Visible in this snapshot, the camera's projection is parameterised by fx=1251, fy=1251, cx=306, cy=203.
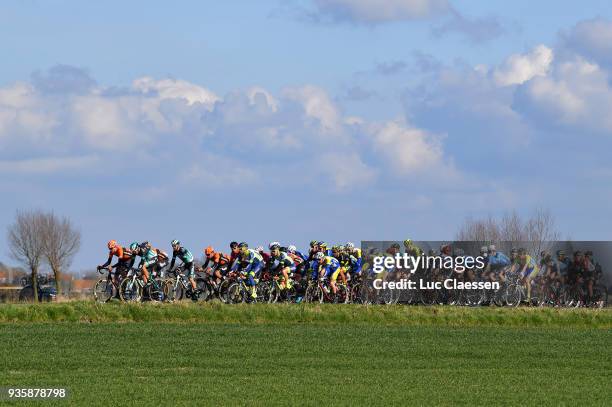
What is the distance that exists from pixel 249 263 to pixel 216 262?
107 centimetres

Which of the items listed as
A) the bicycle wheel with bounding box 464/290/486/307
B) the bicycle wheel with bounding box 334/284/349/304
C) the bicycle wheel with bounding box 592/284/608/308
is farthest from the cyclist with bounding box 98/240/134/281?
the bicycle wheel with bounding box 592/284/608/308

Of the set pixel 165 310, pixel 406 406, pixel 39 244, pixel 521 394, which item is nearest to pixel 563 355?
pixel 521 394

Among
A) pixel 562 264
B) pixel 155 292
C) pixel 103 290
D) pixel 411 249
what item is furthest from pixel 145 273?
pixel 562 264

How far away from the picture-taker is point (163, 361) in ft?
78.7

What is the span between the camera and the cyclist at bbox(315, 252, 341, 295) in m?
38.8

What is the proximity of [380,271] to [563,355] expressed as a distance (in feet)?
46.0

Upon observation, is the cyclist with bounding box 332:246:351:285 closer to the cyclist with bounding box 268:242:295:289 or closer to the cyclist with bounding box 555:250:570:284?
the cyclist with bounding box 268:242:295:289

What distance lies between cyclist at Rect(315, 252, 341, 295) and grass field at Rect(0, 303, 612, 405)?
235 centimetres

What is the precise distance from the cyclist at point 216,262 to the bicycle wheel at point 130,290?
9.69 feet

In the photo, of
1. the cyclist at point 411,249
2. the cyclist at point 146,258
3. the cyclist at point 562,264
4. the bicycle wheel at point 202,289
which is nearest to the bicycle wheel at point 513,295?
the cyclist at point 562,264

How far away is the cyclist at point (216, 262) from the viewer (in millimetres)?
37812

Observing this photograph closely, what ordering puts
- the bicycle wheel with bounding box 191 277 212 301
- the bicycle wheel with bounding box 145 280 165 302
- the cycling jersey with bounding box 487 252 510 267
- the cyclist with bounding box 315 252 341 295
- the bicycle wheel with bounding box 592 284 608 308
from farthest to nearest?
the cycling jersey with bounding box 487 252 510 267 → the bicycle wheel with bounding box 592 284 608 308 → the cyclist with bounding box 315 252 341 295 → the bicycle wheel with bounding box 191 277 212 301 → the bicycle wheel with bounding box 145 280 165 302

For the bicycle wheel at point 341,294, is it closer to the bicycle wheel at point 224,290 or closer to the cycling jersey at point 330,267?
the cycling jersey at point 330,267

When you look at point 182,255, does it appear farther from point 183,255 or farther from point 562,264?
point 562,264
